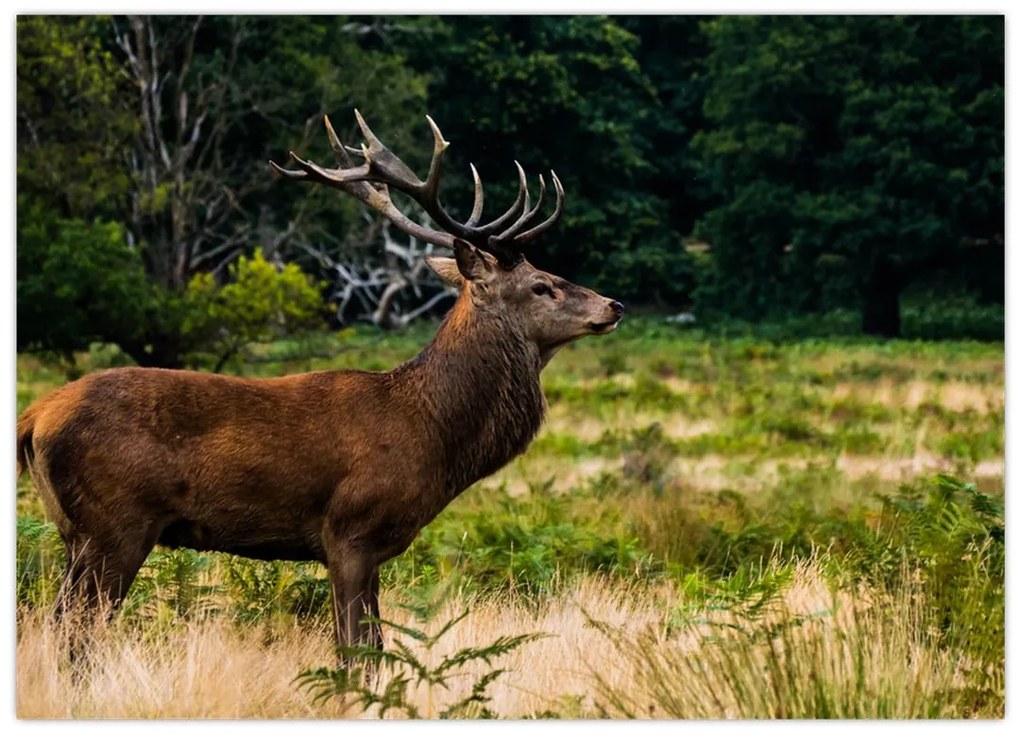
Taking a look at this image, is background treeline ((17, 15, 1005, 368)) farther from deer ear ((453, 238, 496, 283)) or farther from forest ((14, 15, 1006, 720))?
deer ear ((453, 238, 496, 283))

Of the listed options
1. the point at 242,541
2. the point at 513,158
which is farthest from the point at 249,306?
the point at 242,541

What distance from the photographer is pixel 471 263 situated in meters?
6.73

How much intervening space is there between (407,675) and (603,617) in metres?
1.07

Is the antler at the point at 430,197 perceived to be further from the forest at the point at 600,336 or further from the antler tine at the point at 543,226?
the forest at the point at 600,336

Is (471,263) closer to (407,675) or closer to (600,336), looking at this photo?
(407,675)

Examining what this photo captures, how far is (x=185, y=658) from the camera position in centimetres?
616

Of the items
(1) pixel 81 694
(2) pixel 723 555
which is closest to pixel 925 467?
(2) pixel 723 555

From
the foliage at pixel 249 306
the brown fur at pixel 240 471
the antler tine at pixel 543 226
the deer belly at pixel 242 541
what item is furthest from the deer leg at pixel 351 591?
the foliage at pixel 249 306

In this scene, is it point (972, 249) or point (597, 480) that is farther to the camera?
point (972, 249)

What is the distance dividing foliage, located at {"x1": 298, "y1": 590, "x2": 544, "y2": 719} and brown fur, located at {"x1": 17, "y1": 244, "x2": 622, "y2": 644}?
0.22 meters

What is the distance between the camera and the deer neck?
21.3ft

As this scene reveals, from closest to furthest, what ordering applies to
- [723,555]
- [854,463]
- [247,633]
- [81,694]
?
[81,694]
[247,633]
[723,555]
[854,463]

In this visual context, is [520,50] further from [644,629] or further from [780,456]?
[644,629]

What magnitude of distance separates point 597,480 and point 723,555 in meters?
3.88
